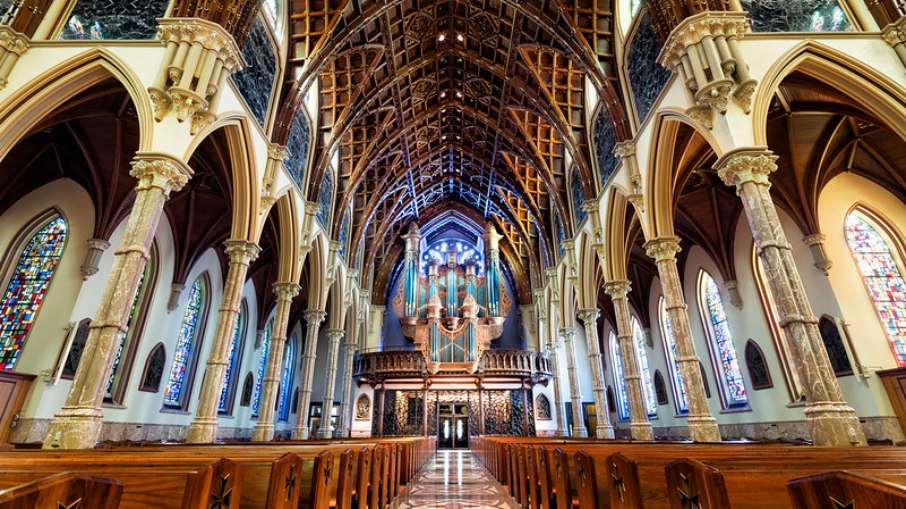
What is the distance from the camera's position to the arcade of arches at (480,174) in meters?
7.48

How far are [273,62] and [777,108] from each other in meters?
12.7

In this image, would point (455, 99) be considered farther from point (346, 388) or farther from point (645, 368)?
point (645, 368)

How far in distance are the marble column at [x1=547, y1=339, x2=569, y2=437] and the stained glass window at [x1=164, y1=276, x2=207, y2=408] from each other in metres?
14.6

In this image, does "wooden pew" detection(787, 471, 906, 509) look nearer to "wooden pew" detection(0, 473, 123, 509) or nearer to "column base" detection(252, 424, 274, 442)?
"wooden pew" detection(0, 473, 123, 509)

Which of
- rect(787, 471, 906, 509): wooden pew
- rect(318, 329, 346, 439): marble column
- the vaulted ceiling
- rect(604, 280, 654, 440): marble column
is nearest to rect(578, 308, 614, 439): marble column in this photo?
rect(604, 280, 654, 440): marble column

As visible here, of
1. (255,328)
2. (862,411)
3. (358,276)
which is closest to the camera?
(862,411)

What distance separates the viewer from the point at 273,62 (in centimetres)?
1138

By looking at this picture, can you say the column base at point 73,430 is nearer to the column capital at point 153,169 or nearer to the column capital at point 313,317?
the column capital at point 153,169

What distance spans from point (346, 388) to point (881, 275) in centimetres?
1854

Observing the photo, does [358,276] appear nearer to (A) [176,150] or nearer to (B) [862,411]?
(A) [176,150]

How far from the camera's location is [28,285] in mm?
11141

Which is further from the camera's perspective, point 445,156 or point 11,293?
point 445,156

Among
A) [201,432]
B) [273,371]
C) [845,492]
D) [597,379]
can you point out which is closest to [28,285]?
[273,371]

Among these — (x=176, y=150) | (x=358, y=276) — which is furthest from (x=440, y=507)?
(x=358, y=276)
